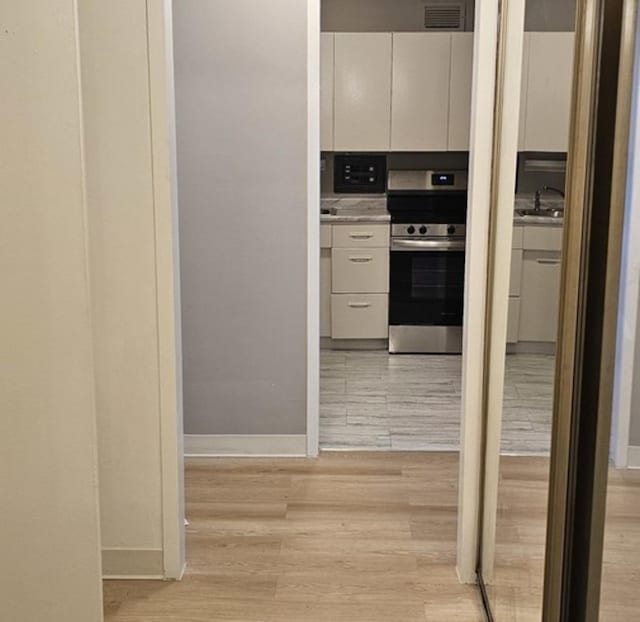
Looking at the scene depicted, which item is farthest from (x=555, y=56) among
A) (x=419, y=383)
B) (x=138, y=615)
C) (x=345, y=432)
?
(x=419, y=383)

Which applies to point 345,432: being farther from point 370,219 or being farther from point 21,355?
point 21,355

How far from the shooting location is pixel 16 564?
214cm

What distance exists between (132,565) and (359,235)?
11.0ft

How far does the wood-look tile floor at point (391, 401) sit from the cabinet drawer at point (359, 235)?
748mm

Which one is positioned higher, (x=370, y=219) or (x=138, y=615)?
(x=370, y=219)

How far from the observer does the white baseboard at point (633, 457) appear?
1314 mm

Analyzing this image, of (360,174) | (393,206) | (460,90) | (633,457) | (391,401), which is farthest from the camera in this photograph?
(360,174)

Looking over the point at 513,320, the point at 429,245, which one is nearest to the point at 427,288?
the point at 429,245

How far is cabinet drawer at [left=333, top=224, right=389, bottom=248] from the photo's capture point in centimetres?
595

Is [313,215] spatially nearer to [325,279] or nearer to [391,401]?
[391,401]

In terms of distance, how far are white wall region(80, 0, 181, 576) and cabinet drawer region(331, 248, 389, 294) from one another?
3.15 metres

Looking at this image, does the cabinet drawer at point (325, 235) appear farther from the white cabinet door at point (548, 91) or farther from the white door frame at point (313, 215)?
the white cabinet door at point (548, 91)

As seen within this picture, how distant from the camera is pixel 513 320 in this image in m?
2.41

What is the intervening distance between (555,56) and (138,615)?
205 cm
